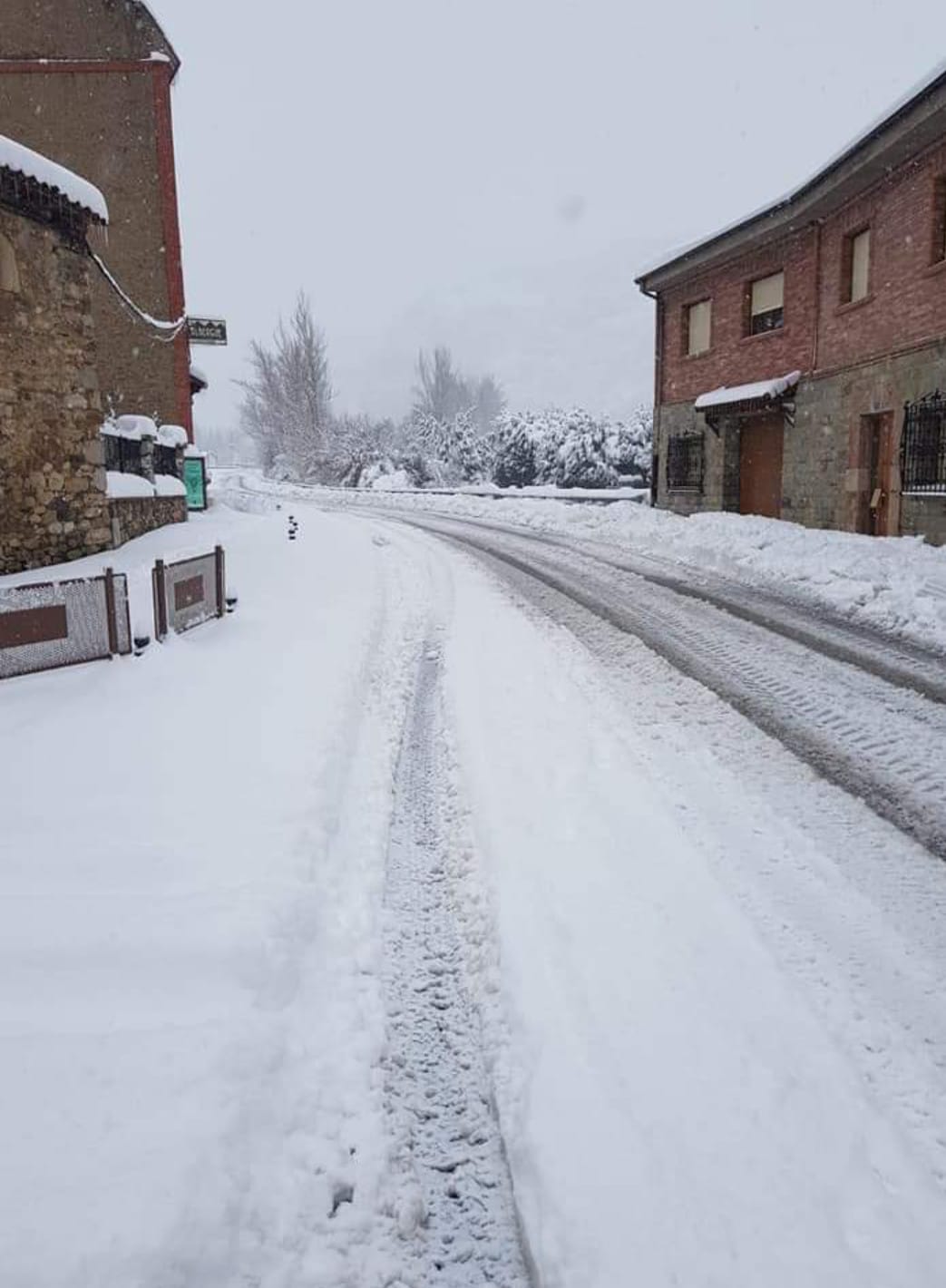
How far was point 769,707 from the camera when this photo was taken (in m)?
5.03

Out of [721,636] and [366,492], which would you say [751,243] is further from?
[366,492]

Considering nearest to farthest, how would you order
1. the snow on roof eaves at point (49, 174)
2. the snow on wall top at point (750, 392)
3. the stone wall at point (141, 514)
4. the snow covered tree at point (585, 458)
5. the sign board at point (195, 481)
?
the snow on roof eaves at point (49, 174) < the stone wall at point (141, 514) < the snow on wall top at point (750, 392) < the sign board at point (195, 481) < the snow covered tree at point (585, 458)

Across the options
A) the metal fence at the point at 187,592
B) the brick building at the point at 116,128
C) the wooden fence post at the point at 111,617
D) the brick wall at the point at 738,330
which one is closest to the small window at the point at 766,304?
the brick wall at the point at 738,330

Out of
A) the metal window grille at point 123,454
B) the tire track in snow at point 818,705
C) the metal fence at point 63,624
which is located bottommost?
the tire track in snow at point 818,705

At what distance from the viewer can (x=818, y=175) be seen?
43.2 ft

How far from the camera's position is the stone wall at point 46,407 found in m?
9.10

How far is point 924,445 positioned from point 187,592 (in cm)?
1059

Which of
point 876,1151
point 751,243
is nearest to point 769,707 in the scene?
point 876,1151

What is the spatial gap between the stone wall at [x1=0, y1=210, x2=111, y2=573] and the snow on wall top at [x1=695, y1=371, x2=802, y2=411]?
11.7 meters

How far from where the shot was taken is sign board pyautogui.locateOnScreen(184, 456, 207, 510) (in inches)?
753

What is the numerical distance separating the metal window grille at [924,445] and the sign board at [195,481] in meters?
15.2

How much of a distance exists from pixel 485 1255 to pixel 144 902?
1.80m

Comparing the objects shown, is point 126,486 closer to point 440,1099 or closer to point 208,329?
point 208,329

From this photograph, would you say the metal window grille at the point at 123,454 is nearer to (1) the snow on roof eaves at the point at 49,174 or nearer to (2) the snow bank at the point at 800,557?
(1) the snow on roof eaves at the point at 49,174
